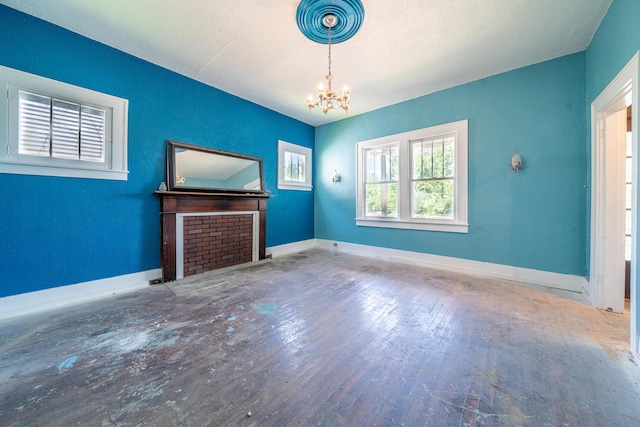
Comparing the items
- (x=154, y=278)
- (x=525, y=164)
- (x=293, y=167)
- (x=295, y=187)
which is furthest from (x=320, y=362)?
(x=293, y=167)

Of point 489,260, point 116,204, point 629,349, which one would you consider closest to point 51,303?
point 116,204

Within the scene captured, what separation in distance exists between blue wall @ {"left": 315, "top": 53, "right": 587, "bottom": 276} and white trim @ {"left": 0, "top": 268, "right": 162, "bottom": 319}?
14.1 feet

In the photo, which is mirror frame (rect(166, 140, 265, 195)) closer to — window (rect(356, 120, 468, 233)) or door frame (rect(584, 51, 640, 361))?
window (rect(356, 120, 468, 233))

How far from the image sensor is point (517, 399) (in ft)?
4.40

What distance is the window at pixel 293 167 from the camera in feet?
16.7

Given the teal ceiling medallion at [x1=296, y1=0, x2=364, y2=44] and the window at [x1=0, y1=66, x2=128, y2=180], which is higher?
the teal ceiling medallion at [x1=296, y1=0, x2=364, y2=44]

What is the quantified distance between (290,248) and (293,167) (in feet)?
6.09

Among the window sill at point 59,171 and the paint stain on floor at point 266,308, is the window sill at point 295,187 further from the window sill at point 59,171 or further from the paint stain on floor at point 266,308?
the paint stain on floor at point 266,308

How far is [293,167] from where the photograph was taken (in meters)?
5.39

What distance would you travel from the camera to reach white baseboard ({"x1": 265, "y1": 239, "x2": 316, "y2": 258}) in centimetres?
494

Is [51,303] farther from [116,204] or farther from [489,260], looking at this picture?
[489,260]

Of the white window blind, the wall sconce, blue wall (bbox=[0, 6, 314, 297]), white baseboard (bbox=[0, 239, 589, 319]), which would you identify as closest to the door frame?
white baseboard (bbox=[0, 239, 589, 319])

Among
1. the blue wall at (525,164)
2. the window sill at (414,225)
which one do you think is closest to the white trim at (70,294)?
the window sill at (414,225)

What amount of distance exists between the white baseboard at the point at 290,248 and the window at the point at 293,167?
1278 mm
